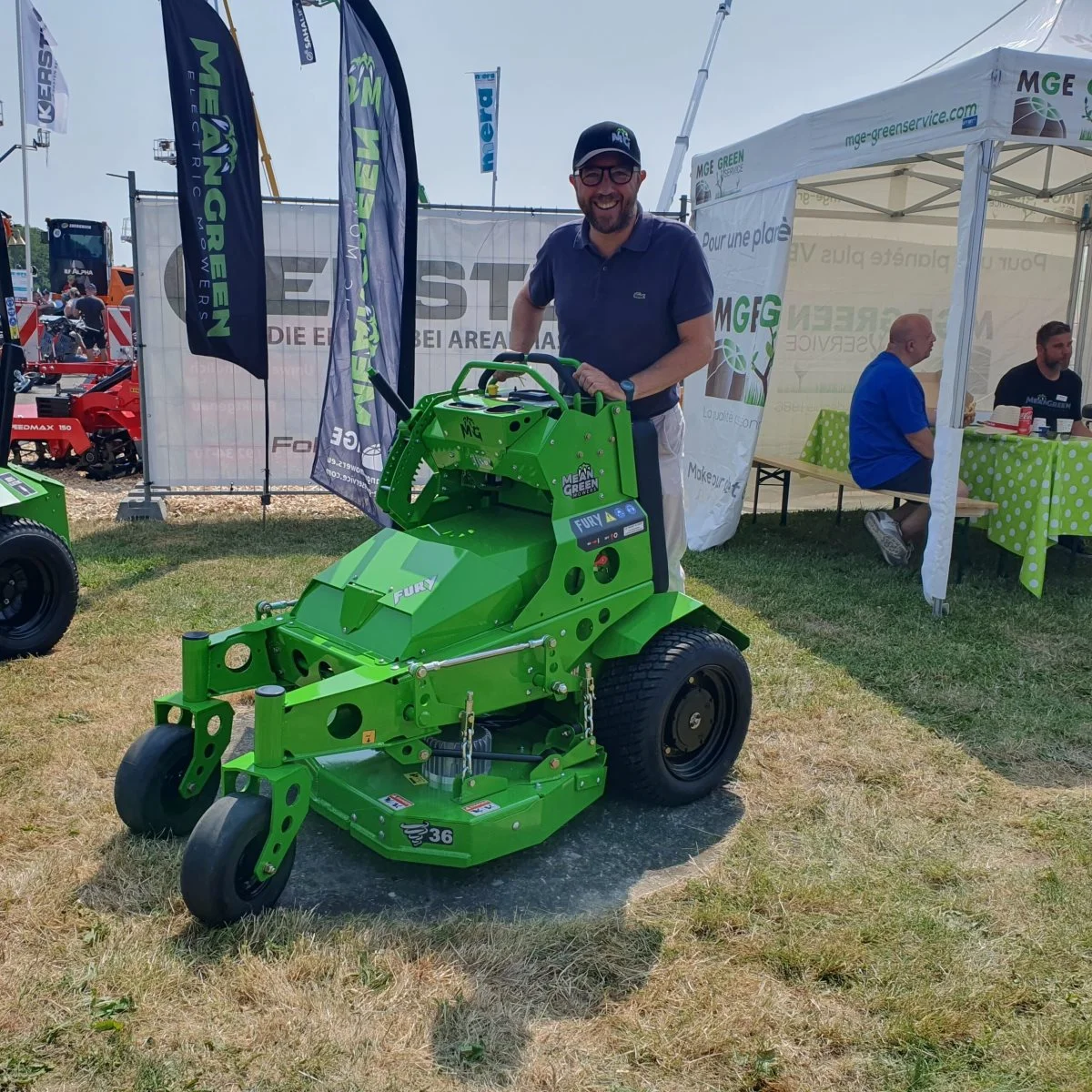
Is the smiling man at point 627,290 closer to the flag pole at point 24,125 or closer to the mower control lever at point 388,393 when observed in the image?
the mower control lever at point 388,393

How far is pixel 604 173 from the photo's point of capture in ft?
11.8

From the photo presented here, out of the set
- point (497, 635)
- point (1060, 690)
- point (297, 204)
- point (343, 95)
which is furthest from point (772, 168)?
point (497, 635)

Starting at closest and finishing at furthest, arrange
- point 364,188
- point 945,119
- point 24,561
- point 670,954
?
point 670,954
point 24,561
point 945,119
point 364,188

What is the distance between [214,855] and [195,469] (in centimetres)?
629

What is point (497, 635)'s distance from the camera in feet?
10.3

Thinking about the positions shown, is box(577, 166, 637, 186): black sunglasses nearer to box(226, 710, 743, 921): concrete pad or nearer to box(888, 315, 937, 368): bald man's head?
box(226, 710, 743, 921): concrete pad

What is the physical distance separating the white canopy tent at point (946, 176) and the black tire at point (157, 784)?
4.36 m

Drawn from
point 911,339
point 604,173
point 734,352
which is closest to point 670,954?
point 604,173

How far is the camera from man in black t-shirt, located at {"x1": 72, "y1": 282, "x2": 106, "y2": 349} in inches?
869

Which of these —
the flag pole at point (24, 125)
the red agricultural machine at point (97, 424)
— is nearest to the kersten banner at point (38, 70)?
the flag pole at point (24, 125)

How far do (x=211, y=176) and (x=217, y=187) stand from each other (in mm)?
80

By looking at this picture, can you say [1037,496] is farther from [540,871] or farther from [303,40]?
[303,40]

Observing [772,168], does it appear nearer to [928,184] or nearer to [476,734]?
[928,184]

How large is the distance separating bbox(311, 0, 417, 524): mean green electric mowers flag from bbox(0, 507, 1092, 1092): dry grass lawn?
2.75 m
